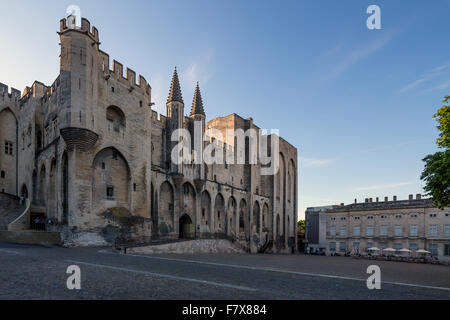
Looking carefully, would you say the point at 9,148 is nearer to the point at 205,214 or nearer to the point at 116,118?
the point at 116,118

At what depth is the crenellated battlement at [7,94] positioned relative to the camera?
34.3 metres

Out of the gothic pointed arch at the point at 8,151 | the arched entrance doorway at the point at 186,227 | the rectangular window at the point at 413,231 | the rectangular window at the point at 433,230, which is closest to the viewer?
the gothic pointed arch at the point at 8,151

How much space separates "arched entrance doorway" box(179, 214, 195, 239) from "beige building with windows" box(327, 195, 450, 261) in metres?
29.5

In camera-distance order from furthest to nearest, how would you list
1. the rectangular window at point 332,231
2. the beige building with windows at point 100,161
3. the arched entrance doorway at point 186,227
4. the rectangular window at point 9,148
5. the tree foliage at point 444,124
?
the rectangular window at point 332,231
the arched entrance doorway at point 186,227
the rectangular window at point 9,148
the beige building with windows at point 100,161
the tree foliage at point 444,124

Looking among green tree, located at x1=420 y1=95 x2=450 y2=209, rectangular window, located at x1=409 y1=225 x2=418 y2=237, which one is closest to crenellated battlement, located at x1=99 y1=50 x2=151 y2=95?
green tree, located at x1=420 y1=95 x2=450 y2=209

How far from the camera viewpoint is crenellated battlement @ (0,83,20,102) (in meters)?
34.3

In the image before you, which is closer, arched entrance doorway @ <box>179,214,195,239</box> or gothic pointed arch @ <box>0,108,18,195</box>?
gothic pointed arch @ <box>0,108,18,195</box>

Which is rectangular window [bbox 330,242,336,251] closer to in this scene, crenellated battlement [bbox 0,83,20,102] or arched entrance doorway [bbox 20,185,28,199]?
arched entrance doorway [bbox 20,185,28,199]

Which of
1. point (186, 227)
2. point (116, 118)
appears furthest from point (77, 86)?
point (186, 227)

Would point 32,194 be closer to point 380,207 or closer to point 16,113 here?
point 16,113

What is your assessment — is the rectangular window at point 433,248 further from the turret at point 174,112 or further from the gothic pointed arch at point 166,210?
the turret at point 174,112

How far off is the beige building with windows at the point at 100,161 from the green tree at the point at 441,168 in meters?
21.1

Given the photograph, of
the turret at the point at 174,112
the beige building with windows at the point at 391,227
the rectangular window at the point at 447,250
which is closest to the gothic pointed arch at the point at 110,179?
the turret at the point at 174,112
